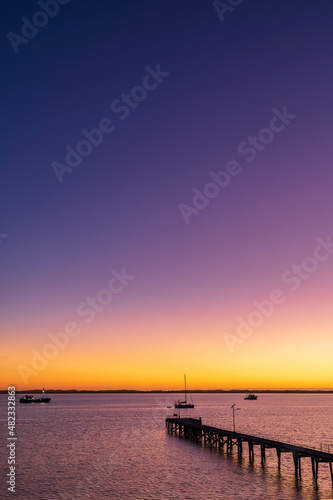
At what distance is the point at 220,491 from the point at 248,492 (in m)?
2.54

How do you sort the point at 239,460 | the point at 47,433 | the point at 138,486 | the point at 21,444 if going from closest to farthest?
1. the point at 138,486
2. the point at 239,460
3. the point at 21,444
4. the point at 47,433

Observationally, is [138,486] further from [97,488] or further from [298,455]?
[298,455]

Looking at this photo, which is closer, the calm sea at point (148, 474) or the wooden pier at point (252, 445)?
the calm sea at point (148, 474)

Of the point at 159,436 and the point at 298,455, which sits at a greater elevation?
the point at 298,455

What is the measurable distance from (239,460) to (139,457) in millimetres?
13894

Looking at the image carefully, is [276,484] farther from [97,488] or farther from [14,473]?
[14,473]

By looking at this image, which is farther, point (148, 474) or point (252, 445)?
point (252, 445)

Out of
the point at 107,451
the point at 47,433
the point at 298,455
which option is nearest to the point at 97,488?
the point at 298,455

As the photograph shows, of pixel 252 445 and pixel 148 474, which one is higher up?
pixel 252 445

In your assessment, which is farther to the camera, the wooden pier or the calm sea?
the wooden pier

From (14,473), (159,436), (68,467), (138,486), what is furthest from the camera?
(159,436)

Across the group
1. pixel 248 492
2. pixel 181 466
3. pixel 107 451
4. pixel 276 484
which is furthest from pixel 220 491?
pixel 107 451

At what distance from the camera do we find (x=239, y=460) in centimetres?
5828

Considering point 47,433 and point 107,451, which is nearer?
point 107,451
